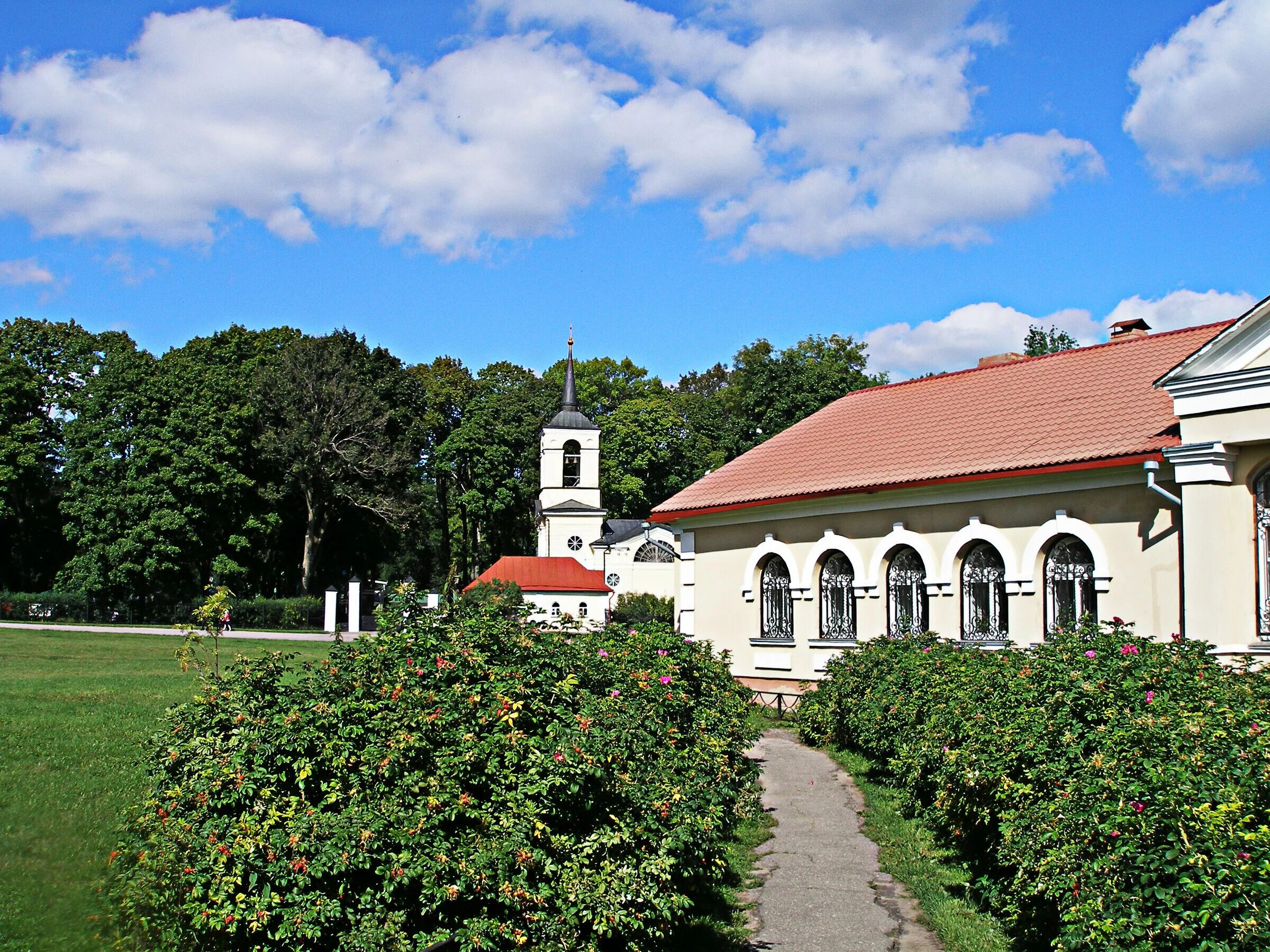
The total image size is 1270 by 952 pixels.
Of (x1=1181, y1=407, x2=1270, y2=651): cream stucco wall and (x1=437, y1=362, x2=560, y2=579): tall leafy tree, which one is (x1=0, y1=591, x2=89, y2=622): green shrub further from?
(x1=1181, y1=407, x2=1270, y2=651): cream stucco wall

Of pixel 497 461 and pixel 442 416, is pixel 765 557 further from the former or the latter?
pixel 442 416

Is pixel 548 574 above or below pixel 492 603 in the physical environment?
above

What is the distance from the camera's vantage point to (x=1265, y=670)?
848 cm

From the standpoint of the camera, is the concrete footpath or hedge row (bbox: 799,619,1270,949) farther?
the concrete footpath

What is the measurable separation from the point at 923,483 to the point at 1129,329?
5.66 m

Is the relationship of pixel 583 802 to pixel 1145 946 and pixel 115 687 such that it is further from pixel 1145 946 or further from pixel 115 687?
pixel 115 687

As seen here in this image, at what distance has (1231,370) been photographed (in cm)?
1244

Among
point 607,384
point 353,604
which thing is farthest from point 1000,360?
point 607,384

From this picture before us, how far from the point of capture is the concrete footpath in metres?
6.92

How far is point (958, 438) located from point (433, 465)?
5171 centimetres

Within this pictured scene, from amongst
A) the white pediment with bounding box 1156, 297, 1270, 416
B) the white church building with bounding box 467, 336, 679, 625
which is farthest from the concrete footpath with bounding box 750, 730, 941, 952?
the white church building with bounding box 467, 336, 679, 625

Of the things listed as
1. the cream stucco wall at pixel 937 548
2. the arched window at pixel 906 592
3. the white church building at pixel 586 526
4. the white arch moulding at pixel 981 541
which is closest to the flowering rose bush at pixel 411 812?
the cream stucco wall at pixel 937 548

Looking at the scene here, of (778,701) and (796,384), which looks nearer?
(778,701)

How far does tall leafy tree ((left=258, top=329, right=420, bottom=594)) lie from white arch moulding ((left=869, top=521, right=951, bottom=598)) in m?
35.5
